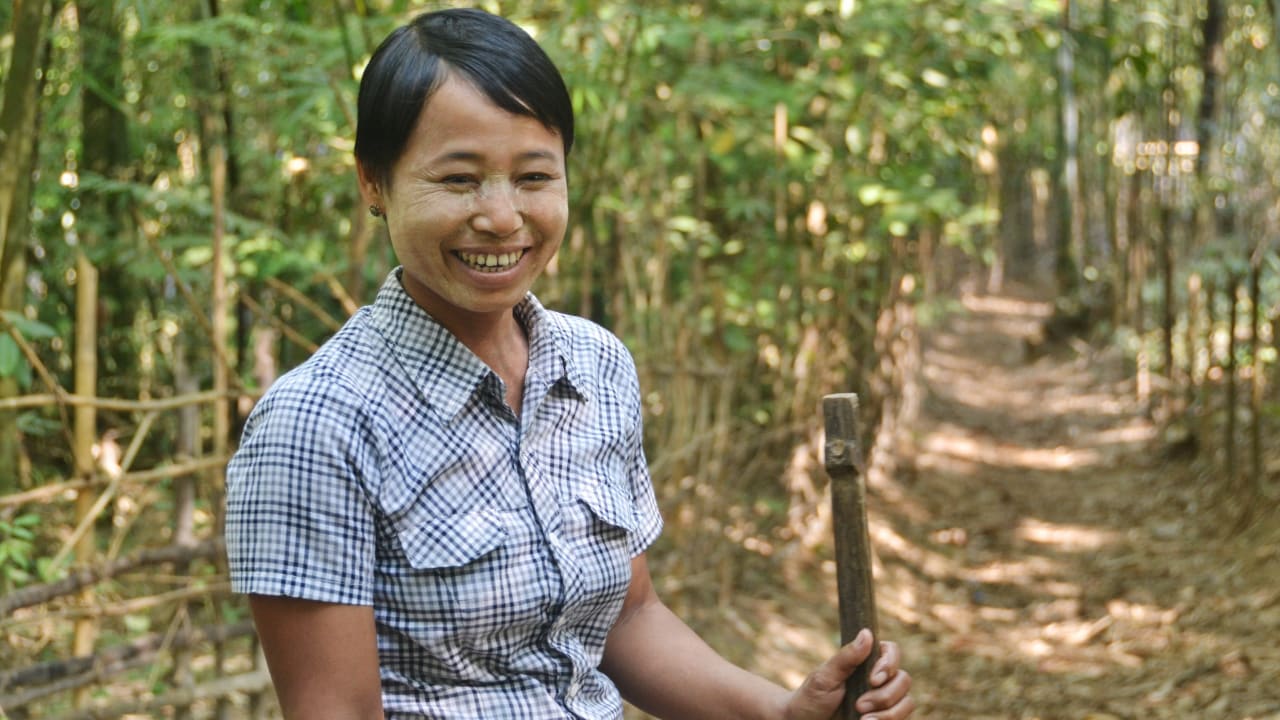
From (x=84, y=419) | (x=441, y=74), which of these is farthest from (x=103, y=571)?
(x=441, y=74)

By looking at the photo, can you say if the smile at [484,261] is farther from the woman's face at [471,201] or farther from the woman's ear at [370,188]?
the woman's ear at [370,188]

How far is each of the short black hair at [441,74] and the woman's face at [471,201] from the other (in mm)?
13

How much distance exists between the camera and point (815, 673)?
1571mm

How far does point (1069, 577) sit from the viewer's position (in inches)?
262

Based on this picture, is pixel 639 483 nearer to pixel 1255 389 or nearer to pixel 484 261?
pixel 484 261

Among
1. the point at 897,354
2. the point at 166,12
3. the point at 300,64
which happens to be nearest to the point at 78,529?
the point at 300,64

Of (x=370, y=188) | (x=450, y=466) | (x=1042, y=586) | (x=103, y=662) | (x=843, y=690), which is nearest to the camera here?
(x=450, y=466)

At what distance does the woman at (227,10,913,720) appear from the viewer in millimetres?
1272

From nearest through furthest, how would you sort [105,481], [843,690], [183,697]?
1. [843,690]
2. [105,481]
3. [183,697]

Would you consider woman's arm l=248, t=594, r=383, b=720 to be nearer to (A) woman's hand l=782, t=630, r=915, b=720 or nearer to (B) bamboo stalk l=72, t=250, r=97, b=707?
(A) woman's hand l=782, t=630, r=915, b=720

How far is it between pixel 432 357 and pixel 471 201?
7.2 inches

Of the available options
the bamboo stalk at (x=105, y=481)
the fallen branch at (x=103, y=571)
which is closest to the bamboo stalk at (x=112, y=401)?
the bamboo stalk at (x=105, y=481)

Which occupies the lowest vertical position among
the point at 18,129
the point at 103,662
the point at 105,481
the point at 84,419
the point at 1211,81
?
the point at 103,662

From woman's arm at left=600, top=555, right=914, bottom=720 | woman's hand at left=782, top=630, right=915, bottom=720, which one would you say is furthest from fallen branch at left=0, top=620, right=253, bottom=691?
woman's hand at left=782, top=630, right=915, bottom=720
